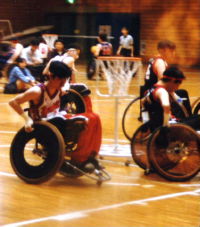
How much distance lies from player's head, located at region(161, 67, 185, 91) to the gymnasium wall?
69.4 feet

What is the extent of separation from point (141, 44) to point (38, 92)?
24266 millimetres

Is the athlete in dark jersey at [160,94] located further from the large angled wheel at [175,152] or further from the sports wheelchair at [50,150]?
the sports wheelchair at [50,150]

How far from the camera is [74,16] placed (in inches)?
1287

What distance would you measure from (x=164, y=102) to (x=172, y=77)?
19.0 inches

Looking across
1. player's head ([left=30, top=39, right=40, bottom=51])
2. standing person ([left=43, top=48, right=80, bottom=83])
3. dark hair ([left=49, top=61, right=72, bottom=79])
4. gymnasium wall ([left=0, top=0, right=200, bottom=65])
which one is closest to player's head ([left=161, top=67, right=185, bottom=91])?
dark hair ([left=49, top=61, right=72, bottom=79])

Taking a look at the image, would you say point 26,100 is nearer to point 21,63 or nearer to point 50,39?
point 21,63

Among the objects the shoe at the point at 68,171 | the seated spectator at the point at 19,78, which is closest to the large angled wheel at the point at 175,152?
the shoe at the point at 68,171

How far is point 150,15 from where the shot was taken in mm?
30047

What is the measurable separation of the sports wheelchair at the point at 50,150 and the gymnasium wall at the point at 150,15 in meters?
21.9

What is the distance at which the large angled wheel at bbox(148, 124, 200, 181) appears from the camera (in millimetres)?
7051

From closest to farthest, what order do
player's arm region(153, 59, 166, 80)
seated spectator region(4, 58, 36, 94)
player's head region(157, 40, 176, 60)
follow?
1. player's head region(157, 40, 176, 60)
2. player's arm region(153, 59, 166, 80)
3. seated spectator region(4, 58, 36, 94)

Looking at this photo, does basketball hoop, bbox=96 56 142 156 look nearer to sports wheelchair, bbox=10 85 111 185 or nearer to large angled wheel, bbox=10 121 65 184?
sports wheelchair, bbox=10 85 111 185

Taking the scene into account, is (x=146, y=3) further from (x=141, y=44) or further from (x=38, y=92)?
(x=38, y=92)

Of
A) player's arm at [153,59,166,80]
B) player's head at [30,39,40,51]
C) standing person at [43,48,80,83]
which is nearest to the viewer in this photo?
player's arm at [153,59,166,80]
